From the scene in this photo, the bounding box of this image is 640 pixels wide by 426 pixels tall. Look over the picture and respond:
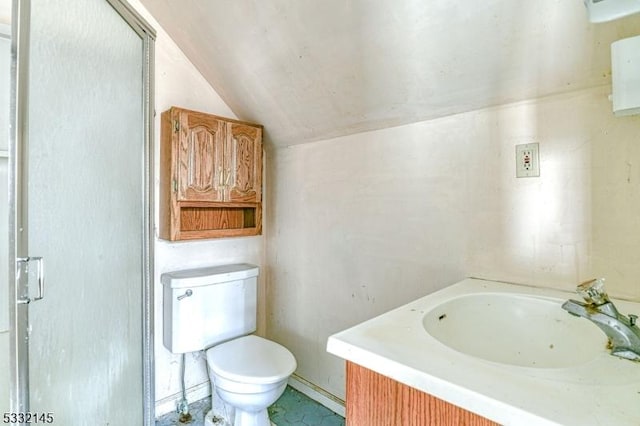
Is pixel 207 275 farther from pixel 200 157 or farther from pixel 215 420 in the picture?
pixel 215 420

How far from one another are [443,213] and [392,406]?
0.93 meters

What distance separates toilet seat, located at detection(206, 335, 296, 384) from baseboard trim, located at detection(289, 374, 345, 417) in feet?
1.43

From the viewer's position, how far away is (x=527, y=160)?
1.15 metres

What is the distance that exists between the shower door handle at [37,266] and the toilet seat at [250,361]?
808mm

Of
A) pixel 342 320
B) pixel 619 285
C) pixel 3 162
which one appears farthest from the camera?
pixel 342 320

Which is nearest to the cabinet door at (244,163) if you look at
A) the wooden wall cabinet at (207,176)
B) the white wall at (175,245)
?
the wooden wall cabinet at (207,176)

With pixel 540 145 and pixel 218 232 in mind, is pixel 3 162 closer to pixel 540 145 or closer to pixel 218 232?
pixel 218 232

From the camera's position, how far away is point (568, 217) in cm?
108

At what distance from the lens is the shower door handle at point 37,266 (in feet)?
2.53

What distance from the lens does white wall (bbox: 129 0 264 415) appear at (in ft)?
5.61

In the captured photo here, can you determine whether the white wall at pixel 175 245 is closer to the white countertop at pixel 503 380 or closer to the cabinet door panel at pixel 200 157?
the cabinet door panel at pixel 200 157

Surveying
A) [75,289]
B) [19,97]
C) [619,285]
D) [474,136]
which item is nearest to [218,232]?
[75,289]

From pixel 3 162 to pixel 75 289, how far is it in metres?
0.71

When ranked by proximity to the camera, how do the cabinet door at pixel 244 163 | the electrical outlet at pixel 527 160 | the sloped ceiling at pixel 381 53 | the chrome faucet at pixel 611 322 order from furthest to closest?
1. the cabinet door at pixel 244 163
2. the electrical outlet at pixel 527 160
3. the sloped ceiling at pixel 381 53
4. the chrome faucet at pixel 611 322
